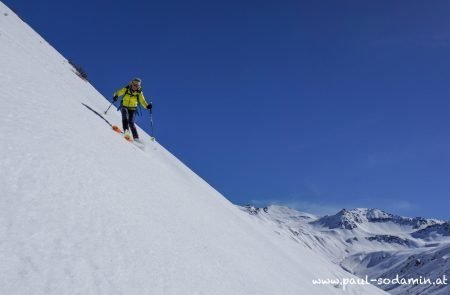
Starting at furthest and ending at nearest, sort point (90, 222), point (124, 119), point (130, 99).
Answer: point (130, 99) < point (124, 119) < point (90, 222)

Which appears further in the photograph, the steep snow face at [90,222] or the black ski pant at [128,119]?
the black ski pant at [128,119]

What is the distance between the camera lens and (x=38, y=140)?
26.2 ft

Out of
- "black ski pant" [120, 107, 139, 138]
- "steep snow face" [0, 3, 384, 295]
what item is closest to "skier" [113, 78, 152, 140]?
"black ski pant" [120, 107, 139, 138]

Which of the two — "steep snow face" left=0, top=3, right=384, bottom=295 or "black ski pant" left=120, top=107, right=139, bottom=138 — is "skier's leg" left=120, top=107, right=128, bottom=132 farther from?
"steep snow face" left=0, top=3, right=384, bottom=295

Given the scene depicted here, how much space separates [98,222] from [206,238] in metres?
3.76

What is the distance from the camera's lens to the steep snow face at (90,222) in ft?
17.0

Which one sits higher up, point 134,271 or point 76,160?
point 76,160

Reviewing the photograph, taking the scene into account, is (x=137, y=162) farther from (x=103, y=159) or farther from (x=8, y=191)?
(x=8, y=191)

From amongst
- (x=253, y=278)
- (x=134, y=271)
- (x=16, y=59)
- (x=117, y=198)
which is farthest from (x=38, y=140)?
(x=16, y=59)

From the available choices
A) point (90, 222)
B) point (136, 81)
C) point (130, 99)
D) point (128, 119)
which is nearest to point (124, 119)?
point (128, 119)

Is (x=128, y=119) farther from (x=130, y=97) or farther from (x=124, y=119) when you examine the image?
(x=130, y=97)

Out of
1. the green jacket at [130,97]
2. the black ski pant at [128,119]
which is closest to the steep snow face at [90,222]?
the black ski pant at [128,119]

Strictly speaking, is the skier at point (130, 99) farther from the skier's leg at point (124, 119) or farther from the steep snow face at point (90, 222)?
the steep snow face at point (90, 222)

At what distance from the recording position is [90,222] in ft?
21.1
